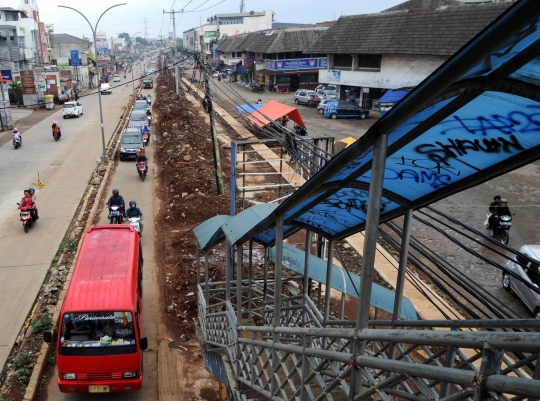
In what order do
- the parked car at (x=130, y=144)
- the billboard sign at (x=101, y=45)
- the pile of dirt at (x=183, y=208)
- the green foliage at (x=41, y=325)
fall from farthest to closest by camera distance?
1. the billboard sign at (x=101, y=45)
2. the parked car at (x=130, y=144)
3. the pile of dirt at (x=183, y=208)
4. the green foliage at (x=41, y=325)

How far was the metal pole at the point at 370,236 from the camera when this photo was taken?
2797 millimetres

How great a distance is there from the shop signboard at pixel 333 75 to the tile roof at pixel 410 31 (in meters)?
1.62

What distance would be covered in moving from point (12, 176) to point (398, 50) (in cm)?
2546

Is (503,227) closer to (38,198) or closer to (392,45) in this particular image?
(38,198)

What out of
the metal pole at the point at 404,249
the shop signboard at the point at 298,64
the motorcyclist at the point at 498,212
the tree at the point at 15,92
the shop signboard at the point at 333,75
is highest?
the shop signboard at the point at 298,64

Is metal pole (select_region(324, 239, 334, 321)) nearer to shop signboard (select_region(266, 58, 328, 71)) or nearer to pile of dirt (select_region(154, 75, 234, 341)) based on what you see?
pile of dirt (select_region(154, 75, 234, 341))

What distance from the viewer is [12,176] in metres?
21.9

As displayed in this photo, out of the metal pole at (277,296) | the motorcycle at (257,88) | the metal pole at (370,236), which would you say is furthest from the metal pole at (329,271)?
the motorcycle at (257,88)

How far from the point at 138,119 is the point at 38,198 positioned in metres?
15.0

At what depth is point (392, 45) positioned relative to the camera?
3359 centimetres

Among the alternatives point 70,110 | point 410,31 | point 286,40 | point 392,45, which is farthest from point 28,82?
point 410,31

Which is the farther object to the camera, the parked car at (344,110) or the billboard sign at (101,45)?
the billboard sign at (101,45)

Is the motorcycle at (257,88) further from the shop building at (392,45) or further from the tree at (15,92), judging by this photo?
the tree at (15,92)

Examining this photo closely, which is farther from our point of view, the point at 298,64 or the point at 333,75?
the point at 298,64
